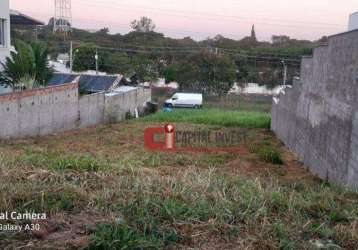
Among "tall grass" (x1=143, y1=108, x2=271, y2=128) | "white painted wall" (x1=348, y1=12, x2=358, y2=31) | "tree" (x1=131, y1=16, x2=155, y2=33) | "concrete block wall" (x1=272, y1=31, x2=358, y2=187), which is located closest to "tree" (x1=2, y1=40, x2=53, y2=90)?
"tall grass" (x1=143, y1=108, x2=271, y2=128)

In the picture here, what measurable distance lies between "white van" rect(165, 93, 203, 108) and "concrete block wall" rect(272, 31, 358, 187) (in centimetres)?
2033

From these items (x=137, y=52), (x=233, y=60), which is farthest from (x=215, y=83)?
(x=137, y=52)

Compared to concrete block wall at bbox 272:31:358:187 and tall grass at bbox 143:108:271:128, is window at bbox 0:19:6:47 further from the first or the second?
concrete block wall at bbox 272:31:358:187

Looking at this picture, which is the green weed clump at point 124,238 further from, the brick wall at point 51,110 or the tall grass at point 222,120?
the tall grass at point 222,120

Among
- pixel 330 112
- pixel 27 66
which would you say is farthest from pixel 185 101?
pixel 330 112

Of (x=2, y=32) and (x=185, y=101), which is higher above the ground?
(x=2, y=32)

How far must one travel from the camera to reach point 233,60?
39.0 m

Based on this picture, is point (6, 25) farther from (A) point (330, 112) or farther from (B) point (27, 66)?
(A) point (330, 112)

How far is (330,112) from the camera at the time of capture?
29.2ft

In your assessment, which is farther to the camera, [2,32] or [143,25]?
[143,25]

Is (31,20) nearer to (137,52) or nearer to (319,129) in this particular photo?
(319,129)

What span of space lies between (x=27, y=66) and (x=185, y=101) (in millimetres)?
19709

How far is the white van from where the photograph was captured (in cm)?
3366

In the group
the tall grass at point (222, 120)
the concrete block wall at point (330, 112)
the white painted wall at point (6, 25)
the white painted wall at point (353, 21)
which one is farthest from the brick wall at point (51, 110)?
the white painted wall at point (353, 21)
